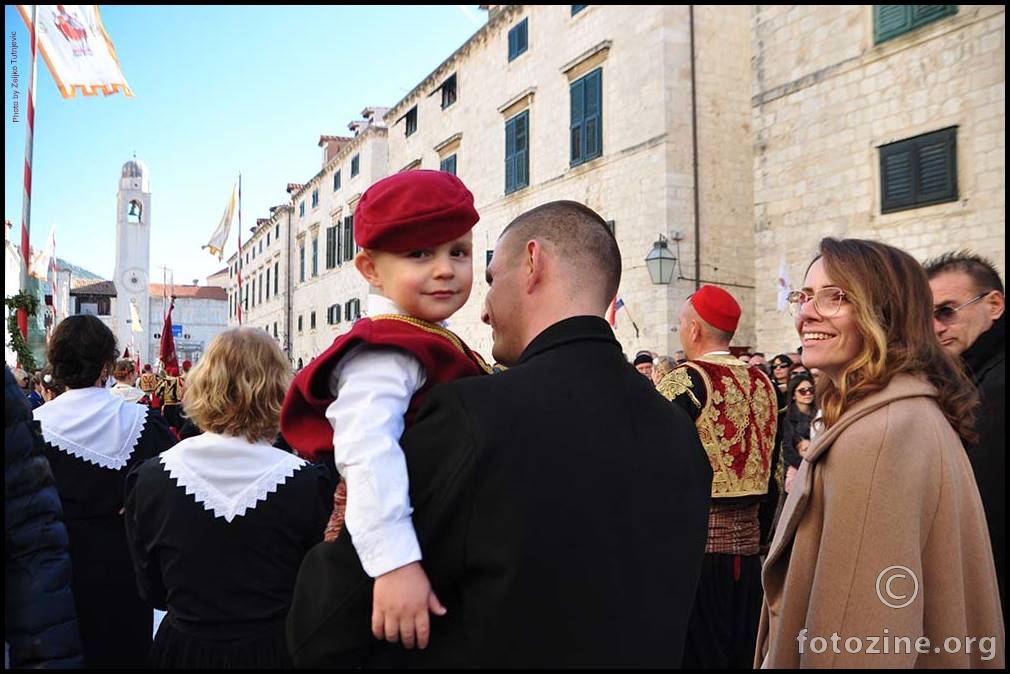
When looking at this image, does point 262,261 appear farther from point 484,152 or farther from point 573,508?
point 573,508

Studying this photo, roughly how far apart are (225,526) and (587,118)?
569 inches

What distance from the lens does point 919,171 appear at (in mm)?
10102

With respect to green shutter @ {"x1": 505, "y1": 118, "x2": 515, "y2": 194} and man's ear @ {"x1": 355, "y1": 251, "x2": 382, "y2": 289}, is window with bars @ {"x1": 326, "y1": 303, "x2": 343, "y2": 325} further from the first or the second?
man's ear @ {"x1": 355, "y1": 251, "x2": 382, "y2": 289}

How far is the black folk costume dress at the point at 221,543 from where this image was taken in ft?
8.43

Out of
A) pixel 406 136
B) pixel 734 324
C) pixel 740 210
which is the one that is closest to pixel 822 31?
pixel 740 210

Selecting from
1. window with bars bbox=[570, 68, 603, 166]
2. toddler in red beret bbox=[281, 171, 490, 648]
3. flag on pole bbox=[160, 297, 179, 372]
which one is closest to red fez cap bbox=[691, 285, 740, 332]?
toddler in red beret bbox=[281, 171, 490, 648]

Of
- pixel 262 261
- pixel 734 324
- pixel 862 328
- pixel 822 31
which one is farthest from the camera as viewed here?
pixel 262 261

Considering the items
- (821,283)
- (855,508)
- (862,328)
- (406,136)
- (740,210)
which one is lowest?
(855,508)

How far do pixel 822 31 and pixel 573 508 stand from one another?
12.2 m

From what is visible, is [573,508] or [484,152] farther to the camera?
[484,152]

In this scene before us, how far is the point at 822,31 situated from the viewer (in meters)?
11.5

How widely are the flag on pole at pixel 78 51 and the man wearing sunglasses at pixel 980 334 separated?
10.6m

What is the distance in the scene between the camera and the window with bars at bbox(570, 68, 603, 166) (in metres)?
15.5

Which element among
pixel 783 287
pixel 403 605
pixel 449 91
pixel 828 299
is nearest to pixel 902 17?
pixel 783 287
